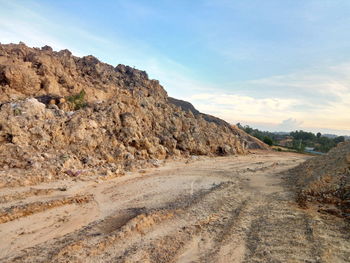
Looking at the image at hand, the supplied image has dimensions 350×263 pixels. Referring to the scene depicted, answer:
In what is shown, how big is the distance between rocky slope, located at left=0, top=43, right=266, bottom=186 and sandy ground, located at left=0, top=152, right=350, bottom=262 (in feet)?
5.22

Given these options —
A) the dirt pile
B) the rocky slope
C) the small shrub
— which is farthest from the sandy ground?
the small shrub

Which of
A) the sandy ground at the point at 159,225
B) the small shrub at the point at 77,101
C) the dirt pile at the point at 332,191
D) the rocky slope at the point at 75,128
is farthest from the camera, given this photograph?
the small shrub at the point at 77,101

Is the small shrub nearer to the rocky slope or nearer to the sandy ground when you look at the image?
the rocky slope

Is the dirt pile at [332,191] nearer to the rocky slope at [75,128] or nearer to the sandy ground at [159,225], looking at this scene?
the sandy ground at [159,225]

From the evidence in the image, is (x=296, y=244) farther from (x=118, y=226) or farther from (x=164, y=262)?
(x=118, y=226)

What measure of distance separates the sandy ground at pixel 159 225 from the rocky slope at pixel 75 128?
1591 mm

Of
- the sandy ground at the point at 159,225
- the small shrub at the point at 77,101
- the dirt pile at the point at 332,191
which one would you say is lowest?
the sandy ground at the point at 159,225

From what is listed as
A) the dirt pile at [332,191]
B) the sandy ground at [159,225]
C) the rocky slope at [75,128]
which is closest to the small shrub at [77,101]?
the rocky slope at [75,128]

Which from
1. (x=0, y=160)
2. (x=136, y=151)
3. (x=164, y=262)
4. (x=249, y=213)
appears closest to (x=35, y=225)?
(x=164, y=262)

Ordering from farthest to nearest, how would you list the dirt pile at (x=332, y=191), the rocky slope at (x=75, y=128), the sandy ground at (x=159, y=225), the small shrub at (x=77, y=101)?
the small shrub at (x=77, y=101) < the rocky slope at (x=75, y=128) < the dirt pile at (x=332, y=191) < the sandy ground at (x=159, y=225)

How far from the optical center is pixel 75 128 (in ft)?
38.1

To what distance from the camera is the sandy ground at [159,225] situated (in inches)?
176

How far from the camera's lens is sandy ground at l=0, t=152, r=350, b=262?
4.48m

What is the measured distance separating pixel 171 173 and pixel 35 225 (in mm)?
6500
